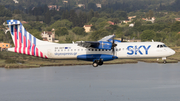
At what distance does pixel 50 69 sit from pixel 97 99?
115ft

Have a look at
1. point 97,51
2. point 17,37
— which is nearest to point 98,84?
point 97,51

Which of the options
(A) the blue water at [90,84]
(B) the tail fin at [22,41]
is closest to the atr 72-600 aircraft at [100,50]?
(B) the tail fin at [22,41]

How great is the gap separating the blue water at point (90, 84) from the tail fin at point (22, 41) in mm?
9238

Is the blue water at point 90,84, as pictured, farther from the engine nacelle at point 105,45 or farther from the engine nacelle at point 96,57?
the engine nacelle at point 105,45

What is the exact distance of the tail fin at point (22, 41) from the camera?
55.9 meters

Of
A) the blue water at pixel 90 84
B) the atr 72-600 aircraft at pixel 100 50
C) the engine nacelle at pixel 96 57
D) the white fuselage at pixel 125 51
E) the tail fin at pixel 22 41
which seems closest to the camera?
the atr 72-600 aircraft at pixel 100 50

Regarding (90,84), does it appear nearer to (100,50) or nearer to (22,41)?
(100,50)

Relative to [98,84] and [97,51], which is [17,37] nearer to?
[97,51]

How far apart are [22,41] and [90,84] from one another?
1900 cm

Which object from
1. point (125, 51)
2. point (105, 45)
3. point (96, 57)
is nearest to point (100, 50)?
point (96, 57)

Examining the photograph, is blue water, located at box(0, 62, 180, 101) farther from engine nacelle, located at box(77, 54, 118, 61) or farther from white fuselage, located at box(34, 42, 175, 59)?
white fuselage, located at box(34, 42, 175, 59)

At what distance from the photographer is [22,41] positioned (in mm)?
57188

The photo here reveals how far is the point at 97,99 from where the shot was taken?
53.8 metres

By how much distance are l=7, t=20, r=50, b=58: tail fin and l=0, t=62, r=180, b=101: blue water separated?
924 centimetres
